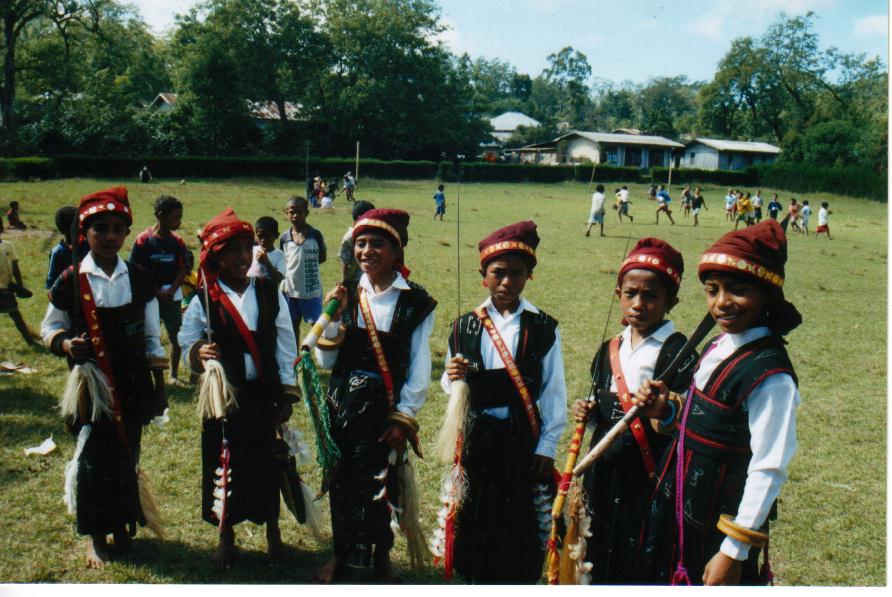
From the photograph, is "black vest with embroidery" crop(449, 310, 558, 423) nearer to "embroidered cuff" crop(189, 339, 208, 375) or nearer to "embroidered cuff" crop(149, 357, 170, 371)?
"embroidered cuff" crop(189, 339, 208, 375)

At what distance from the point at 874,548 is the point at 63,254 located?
17.1 feet

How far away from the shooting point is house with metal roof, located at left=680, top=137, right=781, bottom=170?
4166cm

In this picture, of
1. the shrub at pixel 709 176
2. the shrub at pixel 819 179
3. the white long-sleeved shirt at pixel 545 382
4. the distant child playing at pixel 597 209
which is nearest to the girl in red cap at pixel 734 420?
the white long-sleeved shirt at pixel 545 382

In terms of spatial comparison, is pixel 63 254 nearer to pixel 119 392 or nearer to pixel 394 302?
pixel 119 392

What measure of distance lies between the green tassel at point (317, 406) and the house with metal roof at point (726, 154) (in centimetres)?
4167

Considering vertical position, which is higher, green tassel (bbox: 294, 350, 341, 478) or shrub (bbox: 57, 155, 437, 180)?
shrub (bbox: 57, 155, 437, 180)

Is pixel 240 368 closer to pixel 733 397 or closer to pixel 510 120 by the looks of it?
pixel 733 397

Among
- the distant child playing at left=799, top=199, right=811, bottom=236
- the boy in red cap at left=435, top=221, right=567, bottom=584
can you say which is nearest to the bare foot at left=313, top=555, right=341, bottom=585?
the boy in red cap at left=435, top=221, right=567, bottom=584

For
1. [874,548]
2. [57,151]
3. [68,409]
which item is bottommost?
[874,548]

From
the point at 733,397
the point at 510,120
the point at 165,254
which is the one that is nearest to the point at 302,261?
the point at 165,254

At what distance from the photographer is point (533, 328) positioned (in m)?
3.02

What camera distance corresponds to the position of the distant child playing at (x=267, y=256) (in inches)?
236

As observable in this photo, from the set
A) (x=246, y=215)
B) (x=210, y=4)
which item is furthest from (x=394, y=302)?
(x=210, y=4)

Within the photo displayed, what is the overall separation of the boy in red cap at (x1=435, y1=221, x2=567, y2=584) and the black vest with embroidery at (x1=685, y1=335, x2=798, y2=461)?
0.70 meters
